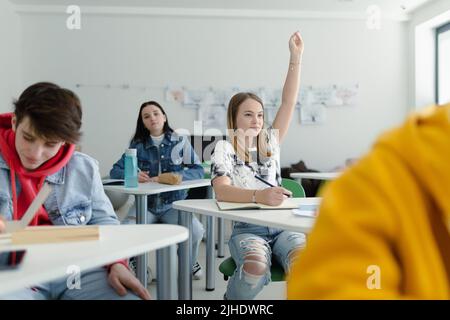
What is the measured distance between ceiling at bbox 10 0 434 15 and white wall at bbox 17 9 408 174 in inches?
6.3

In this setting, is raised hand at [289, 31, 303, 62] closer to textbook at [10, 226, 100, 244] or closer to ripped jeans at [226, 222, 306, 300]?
ripped jeans at [226, 222, 306, 300]

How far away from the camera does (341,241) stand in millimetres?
426

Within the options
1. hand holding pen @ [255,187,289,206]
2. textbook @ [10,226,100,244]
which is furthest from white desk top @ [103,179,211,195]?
textbook @ [10,226,100,244]

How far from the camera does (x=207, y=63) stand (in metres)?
5.59

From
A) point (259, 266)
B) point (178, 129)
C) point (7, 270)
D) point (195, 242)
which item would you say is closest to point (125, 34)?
point (178, 129)

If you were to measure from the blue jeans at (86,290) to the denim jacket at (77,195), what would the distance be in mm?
225

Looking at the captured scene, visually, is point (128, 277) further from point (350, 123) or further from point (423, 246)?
point (350, 123)

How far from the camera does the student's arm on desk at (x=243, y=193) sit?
169 cm

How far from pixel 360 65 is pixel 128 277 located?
5.14 m

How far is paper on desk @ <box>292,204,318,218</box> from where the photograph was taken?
150 cm

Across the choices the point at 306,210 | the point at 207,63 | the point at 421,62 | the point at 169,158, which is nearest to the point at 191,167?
the point at 169,158

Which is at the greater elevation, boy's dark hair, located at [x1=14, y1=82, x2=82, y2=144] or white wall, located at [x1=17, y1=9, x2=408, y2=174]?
white wall, located at [x1=17, y1=9, x2=408, y2=174]

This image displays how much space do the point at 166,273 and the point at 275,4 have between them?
4727mm

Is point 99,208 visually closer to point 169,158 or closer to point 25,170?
point 25,170
